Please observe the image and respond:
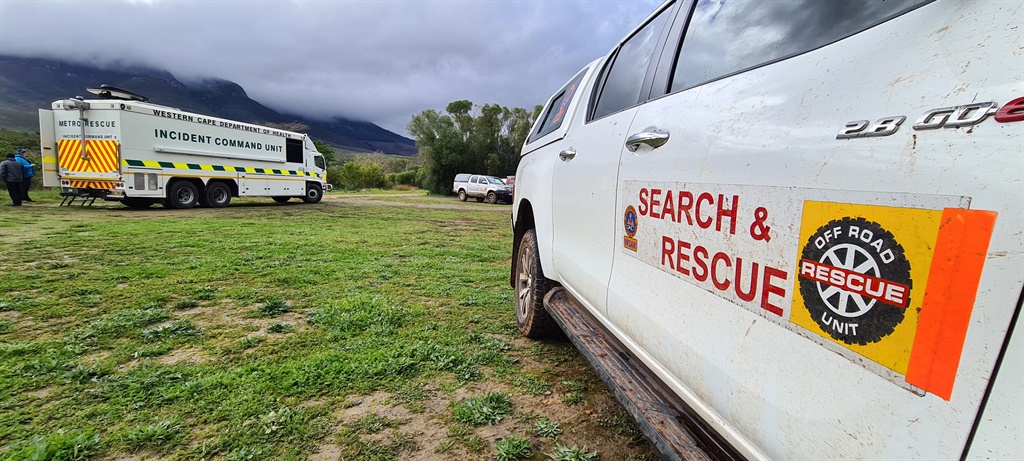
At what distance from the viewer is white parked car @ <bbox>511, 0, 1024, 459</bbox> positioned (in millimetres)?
671

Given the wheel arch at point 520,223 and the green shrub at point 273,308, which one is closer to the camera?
the green shrub at point 273,308

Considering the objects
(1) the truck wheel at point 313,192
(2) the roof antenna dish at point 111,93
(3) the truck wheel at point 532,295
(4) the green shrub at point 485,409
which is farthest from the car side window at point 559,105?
(1) the truck wheel at point 313,192

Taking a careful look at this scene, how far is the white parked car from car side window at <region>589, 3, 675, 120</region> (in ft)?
0.75

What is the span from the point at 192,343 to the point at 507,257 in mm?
4322

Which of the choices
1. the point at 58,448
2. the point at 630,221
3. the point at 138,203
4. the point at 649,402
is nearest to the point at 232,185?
the point at 138,203

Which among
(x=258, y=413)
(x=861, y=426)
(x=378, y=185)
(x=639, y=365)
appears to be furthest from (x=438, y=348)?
(x=378, y=185)

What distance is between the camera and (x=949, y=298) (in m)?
0.71

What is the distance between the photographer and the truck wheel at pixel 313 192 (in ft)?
57.3

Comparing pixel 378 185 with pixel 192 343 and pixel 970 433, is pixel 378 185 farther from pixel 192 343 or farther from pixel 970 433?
pixel 970 433

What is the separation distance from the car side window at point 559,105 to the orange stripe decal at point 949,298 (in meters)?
2.39

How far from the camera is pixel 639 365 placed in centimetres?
170

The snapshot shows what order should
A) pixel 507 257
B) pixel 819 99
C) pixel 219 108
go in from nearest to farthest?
pixel 819 99
pixel 507 257
pixel 219 108

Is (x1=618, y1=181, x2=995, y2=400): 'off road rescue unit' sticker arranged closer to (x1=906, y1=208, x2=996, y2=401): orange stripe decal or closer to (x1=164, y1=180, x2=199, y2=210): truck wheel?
(x1=906, y1=208, x2=996, y2=401): orange stripe decal

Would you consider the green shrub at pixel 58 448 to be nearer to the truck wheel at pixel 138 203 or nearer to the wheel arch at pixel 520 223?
the wheel arch at pixel 520 223
